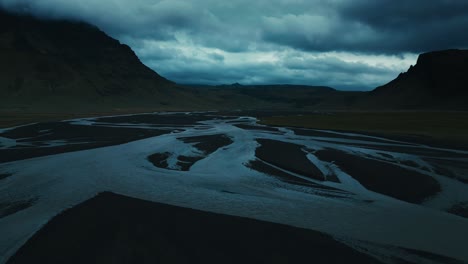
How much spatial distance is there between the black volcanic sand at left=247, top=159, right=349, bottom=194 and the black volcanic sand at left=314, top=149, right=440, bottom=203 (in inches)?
101

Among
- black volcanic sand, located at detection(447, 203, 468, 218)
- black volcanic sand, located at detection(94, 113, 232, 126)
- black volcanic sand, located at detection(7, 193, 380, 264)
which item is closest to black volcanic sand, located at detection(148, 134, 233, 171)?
black volcanic sand, located at detection(7, 193, 380, 264)

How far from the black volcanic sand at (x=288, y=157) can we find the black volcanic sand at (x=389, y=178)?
1936 mm

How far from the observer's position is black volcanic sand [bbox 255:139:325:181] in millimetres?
21422

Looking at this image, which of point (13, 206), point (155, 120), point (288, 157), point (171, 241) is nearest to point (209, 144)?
point (288, 157)

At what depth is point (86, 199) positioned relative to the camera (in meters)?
15.1

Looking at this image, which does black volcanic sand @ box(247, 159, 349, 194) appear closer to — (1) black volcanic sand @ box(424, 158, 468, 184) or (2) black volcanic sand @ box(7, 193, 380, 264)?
(2) black volcanic sand @ box(7, 193, 380, 264)

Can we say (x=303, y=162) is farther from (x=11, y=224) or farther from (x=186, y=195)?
(x=11, y=224)

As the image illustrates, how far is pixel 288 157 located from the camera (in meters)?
26.3

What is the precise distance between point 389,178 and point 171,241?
13.8m

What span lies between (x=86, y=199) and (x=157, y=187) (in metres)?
3.36

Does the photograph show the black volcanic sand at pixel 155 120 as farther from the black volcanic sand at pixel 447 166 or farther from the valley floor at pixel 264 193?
the black volcanic sand at pixel 447 166

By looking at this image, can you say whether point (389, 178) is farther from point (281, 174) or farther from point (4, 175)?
point (4, 175)

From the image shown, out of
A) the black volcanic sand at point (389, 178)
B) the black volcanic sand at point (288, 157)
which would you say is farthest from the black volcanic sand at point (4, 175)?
the black volcanic sand at point (389, 178)

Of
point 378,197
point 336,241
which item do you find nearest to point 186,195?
point 336,241
